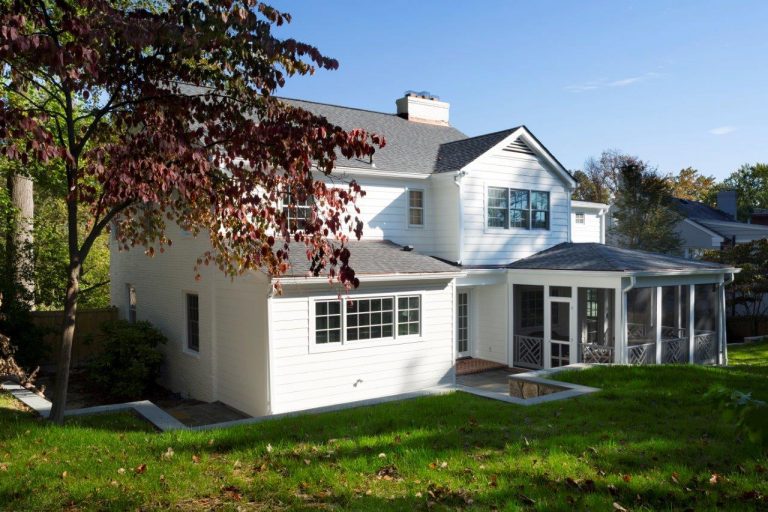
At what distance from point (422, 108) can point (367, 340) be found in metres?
11.5

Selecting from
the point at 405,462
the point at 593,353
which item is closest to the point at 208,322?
the point at 405,462

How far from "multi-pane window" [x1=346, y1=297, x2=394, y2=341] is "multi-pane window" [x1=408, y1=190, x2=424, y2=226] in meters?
4.05

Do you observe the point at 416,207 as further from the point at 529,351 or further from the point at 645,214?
the point at 645,214

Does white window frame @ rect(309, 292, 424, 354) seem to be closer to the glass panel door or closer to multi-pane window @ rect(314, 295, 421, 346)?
multi-pane window @ rect(314, 295, 421, 346)

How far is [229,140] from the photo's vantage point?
6887mm

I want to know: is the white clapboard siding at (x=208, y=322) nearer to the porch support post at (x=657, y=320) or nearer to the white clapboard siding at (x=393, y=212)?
the white clapboard siding at (x=393, y=212)

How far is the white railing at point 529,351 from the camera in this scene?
1698 centimetres

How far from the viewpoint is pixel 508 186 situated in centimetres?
1797

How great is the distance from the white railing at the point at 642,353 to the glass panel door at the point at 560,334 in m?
1.57

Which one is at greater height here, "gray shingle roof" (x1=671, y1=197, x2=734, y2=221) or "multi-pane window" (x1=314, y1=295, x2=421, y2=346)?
"gray shingle roof" (x1=671, y1=197, x2=734, y2=221)

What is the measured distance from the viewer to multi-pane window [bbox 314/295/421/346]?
12.6 m

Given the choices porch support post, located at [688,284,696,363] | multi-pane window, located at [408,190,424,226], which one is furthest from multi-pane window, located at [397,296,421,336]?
porch support post, located at [688,284,696,363]

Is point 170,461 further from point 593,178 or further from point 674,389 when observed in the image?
point 593,178

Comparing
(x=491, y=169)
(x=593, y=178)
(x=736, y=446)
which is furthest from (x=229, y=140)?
(x=593, y=178)
